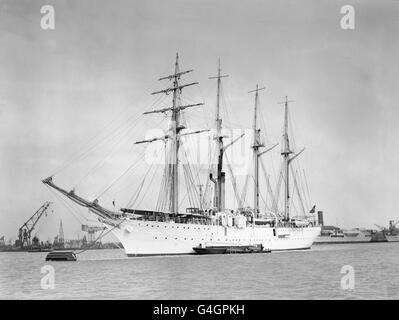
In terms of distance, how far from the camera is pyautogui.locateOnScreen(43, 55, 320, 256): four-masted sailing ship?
48.5 meters

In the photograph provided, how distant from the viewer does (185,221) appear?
5375 centimetres

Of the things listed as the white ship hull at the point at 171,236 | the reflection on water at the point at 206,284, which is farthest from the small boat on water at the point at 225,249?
the reflection on water at the point at 206,284

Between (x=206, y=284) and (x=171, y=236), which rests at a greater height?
(x=171, y=236)

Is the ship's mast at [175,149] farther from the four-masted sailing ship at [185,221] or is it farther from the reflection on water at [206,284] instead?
the reflection on water at [206,284]

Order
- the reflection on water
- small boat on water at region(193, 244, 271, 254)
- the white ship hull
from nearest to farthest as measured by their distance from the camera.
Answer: the reflection on water → the white ship hull → small boat on water at region(193, 244, 271, 254)

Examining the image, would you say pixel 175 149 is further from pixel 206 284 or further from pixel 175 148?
pixel 206 284

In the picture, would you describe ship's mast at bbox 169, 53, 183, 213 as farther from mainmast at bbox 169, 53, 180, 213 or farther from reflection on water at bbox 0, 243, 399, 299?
reflection on water at bbox 0, 243, 399, 299

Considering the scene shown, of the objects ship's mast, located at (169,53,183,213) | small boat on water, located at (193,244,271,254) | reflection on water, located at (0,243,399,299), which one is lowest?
small boat on water, located at (193,244,271,254)

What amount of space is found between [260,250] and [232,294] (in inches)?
1547

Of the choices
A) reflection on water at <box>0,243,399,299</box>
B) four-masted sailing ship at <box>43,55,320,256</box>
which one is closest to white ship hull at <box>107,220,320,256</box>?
four-masted sailing ship at <box>43,55,320,256</box>

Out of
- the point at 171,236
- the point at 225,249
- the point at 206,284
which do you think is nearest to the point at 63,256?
the point at 171,236
